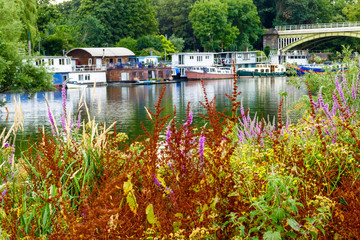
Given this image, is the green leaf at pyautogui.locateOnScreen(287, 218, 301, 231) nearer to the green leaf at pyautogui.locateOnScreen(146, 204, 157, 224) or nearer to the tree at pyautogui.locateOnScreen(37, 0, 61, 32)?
the green leaf at pyautogui.locateOnScreen(146, 204, 157, 224)

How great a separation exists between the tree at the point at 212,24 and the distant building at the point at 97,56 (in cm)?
1406

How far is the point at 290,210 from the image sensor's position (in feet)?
10.9

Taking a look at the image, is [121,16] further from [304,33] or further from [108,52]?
[304,33]

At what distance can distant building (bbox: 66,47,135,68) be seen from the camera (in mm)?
60281

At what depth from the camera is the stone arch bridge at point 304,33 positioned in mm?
74375

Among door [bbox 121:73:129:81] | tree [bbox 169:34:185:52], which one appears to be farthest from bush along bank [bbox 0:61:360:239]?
tree [bbox 169:34:185:52]

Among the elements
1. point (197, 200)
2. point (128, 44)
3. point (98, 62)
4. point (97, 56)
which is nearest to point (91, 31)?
point (128, 44)

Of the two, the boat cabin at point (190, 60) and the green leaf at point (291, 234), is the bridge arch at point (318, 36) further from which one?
the green leaf at point (291, 234)

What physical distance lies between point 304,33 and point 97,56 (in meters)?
35.0

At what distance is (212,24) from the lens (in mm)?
73438

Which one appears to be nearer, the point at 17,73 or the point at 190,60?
the point at 17,73

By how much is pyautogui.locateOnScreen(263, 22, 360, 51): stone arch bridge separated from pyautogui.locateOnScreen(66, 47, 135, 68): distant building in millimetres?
30117

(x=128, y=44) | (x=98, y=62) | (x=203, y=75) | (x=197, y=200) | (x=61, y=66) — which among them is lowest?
(x=203, y=75)

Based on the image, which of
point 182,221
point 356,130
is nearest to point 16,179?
point 182,221
